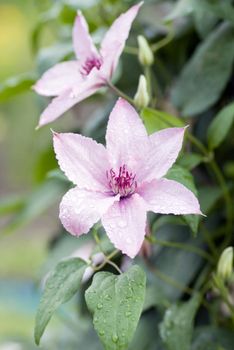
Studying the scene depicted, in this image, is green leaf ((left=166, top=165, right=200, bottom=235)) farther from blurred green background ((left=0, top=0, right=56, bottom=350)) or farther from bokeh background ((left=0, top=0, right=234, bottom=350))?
blurred green background ((left=0, top=0, right=56, bottom=350))

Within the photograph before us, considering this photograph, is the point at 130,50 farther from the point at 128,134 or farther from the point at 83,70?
Answer: the point at 128,134

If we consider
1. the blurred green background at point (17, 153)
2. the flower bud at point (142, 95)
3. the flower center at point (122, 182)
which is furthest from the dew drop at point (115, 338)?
the blurred green background at point (17, 153)

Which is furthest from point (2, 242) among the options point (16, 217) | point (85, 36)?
point (85, 36)

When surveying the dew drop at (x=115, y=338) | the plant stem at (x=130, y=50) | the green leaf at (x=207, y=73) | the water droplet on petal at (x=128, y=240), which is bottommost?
the green leaf at (x=207, y=73)

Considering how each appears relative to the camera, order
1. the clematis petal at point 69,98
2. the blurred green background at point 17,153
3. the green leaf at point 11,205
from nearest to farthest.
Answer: the clematis petal at point 69,98 → the green leaf at point 11,205 → the blurred green background at point 17,153

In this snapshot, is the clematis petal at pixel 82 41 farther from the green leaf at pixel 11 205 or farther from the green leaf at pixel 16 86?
the green leaf at pixel 11 205

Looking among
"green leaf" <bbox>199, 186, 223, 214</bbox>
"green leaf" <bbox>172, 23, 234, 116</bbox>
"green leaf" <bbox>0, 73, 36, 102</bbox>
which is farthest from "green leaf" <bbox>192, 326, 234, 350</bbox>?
"green leaf" <bbox>0, 73, 36, 102</bbox>
